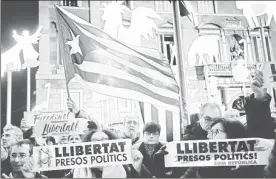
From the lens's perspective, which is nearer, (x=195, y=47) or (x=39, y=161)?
(x=39, y=161)

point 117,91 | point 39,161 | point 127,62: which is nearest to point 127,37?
point 127,62

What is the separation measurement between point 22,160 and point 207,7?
Answer: 2.84 metres

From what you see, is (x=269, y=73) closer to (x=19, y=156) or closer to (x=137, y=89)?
(x=137, y=89)

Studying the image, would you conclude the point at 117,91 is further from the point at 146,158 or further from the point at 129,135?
the point at 146,158

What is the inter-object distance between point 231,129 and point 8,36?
9.19 ft

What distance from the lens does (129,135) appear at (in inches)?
146

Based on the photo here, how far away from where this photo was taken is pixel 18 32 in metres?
3.96

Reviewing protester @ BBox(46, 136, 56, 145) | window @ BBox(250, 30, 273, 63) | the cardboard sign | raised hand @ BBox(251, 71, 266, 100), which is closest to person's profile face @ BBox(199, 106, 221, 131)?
raised hand @ BBox(251, 71, 266, 100)

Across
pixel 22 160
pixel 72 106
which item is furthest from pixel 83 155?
pixel 22 160

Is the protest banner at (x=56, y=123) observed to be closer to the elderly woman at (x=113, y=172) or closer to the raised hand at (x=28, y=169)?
the raised hand at (x=28, y=169)

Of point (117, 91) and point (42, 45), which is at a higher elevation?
point (42, 45)

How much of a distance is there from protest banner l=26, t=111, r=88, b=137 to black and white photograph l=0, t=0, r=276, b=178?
1 cm

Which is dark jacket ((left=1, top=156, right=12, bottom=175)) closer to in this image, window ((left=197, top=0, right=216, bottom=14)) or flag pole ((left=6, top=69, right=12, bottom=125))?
flag pole ((left=6, top=69, right=12, bottom=125))

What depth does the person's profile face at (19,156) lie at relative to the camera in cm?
370
